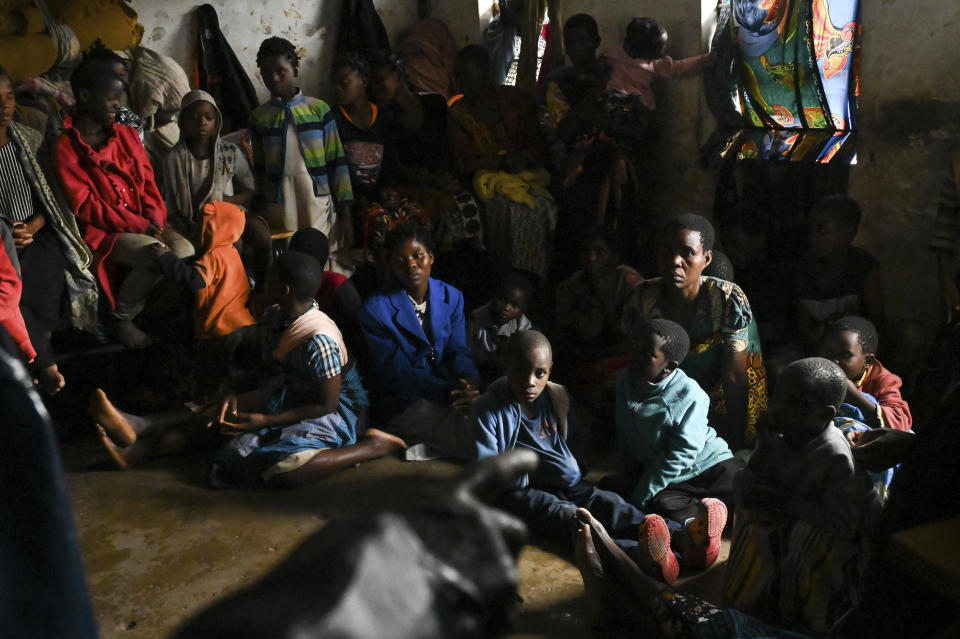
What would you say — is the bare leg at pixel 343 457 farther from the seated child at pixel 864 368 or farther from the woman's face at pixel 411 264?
the seated child at pixel 864 368

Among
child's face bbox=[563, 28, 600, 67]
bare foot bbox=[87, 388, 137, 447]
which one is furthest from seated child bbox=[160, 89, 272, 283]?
child's face bbox=[563, 28, 600, 67]

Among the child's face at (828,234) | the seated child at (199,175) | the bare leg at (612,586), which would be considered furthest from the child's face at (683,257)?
the seated child at (199,175)

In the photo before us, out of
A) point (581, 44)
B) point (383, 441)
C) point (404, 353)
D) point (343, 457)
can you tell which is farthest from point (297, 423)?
point (581, 44)

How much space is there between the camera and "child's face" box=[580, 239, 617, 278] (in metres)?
3.99

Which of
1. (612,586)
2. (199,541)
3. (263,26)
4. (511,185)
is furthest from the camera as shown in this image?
(263,26)

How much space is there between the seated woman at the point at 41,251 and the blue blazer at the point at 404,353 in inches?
50.8

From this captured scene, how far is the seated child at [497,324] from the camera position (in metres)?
3.78

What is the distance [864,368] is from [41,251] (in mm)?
3386

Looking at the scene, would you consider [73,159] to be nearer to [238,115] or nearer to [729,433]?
[238,115]

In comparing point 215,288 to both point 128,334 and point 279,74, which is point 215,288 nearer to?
point 128,334

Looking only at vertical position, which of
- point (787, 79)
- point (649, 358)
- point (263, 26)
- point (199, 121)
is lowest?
point (649, 358)

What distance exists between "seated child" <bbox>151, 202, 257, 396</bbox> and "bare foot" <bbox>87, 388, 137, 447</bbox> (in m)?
0.62

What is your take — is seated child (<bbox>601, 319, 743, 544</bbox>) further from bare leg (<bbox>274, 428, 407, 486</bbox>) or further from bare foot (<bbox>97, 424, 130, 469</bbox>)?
bare foot (<bbox>97, 424, 130, 469</bbox>)

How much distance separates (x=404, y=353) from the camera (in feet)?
11.4
